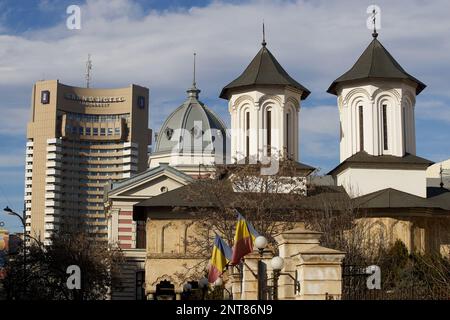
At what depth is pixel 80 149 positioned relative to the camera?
156 metres

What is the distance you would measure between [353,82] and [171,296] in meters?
28.0

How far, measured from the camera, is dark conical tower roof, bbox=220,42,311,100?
48531mm

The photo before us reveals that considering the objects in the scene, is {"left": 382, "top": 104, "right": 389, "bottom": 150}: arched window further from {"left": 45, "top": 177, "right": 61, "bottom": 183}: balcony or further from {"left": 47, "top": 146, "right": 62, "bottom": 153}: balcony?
{"left": 45, "top": 177, "right": 61, "bottom": 183}: balcony

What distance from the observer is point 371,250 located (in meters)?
38.9

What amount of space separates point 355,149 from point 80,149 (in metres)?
113

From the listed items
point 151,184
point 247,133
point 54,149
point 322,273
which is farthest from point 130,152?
point 322,273

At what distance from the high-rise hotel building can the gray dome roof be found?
8233 centimetres

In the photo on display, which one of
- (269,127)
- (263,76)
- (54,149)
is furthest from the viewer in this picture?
(54,149)

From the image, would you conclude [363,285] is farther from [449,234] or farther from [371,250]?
[449,234]

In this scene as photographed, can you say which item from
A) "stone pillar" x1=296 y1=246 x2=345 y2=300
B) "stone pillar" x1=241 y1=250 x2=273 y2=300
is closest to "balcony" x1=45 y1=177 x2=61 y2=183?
"stone pillar" x1=241 y1=250 x2=273 y2=300

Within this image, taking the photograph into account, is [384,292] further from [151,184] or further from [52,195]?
[52,195]

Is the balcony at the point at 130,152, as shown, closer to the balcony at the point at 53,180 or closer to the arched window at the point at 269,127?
the balcony at the point at 53,180
